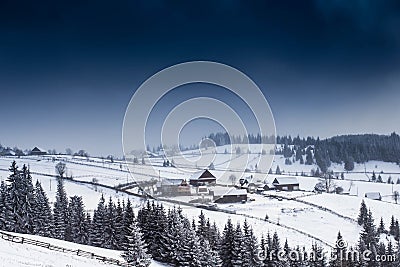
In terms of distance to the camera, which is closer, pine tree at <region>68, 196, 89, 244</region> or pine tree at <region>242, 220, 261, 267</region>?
pine tree at <region>242, 220, 261, 267</region>

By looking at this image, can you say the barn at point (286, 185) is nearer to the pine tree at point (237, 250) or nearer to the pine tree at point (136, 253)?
the pine tree at point (237, 250)

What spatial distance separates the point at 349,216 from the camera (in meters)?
76.7

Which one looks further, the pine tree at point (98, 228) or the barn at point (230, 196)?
the barn at point (230, 196)

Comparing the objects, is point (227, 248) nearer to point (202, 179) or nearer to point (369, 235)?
point (369, 235)

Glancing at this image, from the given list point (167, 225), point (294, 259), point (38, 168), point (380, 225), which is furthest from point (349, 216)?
point (38, 168)

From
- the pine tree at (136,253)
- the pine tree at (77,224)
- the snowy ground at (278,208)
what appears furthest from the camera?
the snowy ground at (278,208)

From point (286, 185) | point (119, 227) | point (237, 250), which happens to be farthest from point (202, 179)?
point (237, 250)

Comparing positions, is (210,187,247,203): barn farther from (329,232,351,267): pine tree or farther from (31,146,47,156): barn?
(31,146,47,156): barn

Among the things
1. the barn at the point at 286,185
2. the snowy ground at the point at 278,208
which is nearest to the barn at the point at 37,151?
the snowy ground at the point at 278,208

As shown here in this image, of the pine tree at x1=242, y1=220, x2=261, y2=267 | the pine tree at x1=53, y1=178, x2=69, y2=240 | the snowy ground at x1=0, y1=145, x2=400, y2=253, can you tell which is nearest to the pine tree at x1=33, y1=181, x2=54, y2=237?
the pine tree at x1=53, y1=178, x2=69, y2=240

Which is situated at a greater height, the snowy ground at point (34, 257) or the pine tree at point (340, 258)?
the snowy ground at point (34, 257)

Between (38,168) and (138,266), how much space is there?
106 meters

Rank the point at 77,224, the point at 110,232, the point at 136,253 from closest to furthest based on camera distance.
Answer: the point at 136,253, the point at 110,232, the point at 77,224

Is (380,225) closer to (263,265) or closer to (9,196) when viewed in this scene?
(263,265)
